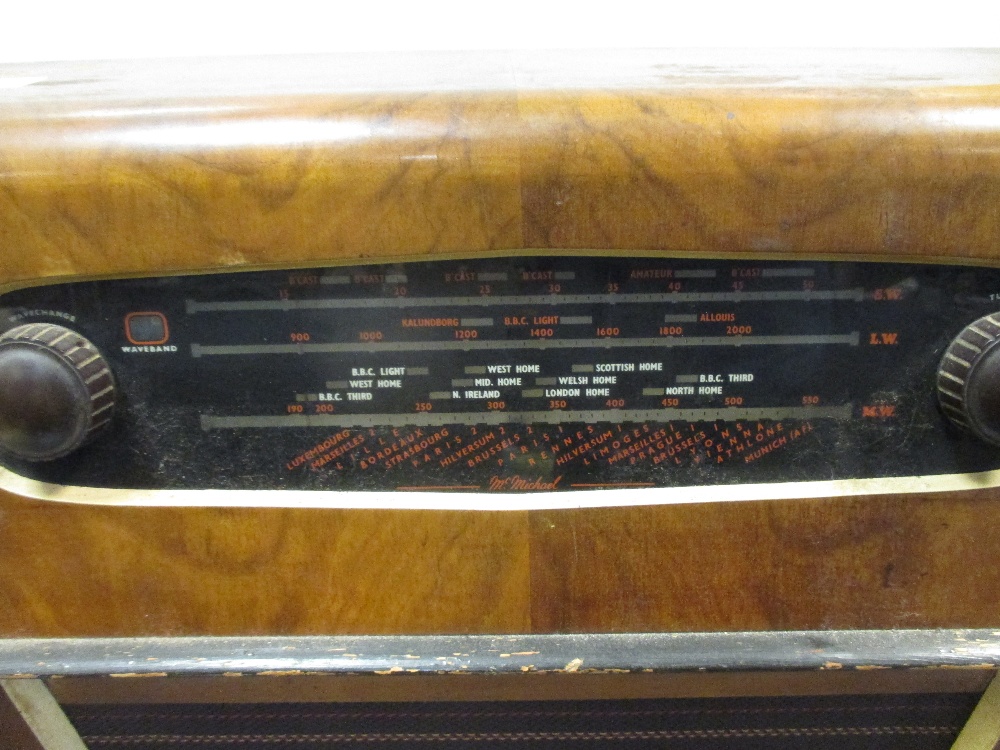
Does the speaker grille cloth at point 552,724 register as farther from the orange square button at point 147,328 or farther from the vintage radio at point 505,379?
the orange square button at point 147,328

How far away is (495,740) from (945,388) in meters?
0.47

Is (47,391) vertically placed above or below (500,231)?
below

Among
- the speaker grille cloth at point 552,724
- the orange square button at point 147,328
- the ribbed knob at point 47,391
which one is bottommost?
the speaker grille cloth at point 552,724

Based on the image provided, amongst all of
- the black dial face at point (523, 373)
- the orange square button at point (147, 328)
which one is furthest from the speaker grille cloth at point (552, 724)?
the orange square button at point (147, 328)

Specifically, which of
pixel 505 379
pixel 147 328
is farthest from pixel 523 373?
pixel 147 328

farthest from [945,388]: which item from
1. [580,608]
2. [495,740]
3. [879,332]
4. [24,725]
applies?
[24,725]

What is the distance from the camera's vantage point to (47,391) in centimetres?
58

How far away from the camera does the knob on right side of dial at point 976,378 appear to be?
0.58 m

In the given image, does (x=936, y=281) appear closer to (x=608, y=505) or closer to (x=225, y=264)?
(x=608, y=505)

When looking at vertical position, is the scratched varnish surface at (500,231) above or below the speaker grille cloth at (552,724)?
above

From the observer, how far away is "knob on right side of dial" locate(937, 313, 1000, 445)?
0.58 m

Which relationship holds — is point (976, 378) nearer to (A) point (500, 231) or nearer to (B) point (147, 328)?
(A) point (500, 231)

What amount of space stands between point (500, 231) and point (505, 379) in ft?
0.37

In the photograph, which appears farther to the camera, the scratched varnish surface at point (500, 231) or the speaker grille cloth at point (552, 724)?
the speaker grille cloth at point (552, 724)
